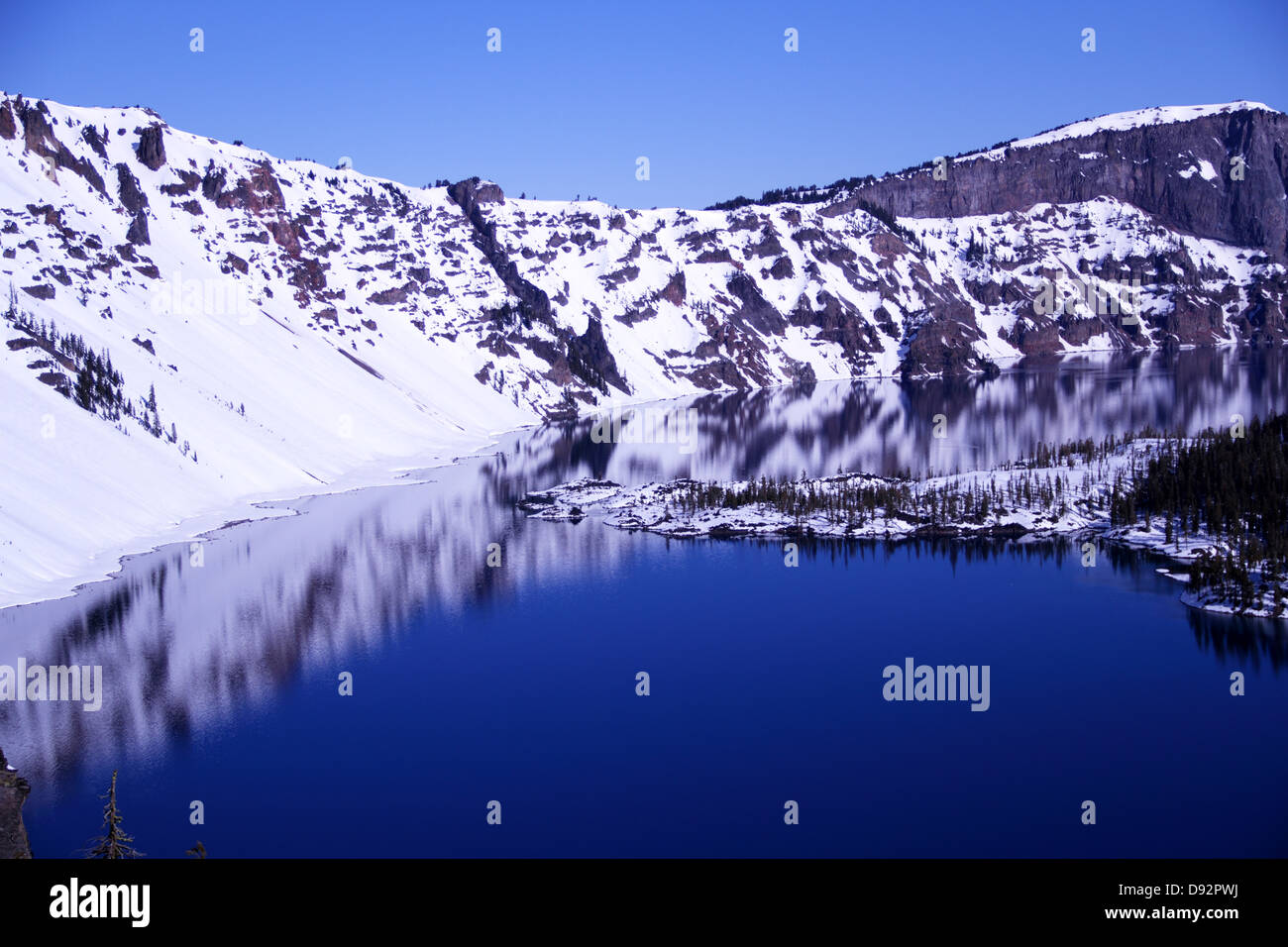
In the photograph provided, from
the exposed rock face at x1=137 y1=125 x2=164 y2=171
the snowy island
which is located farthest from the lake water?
the exposed rock face at x1=137 y1=125 x2=164 y2=171

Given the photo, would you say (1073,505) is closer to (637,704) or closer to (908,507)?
(908,507)

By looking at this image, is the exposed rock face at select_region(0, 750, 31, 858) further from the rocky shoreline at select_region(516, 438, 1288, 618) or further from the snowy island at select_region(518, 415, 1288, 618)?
the rocky shoreline at select_region(516, 438, 1288, 618)

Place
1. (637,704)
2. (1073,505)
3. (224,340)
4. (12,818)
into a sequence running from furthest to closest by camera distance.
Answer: (224,340) → (1073,505) → (637,704) → (12,818)

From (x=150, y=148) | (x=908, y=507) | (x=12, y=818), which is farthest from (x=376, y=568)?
(x=150, y=148)

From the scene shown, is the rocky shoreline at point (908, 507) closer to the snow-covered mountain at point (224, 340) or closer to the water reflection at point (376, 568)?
the water reflection at point (376, 568)

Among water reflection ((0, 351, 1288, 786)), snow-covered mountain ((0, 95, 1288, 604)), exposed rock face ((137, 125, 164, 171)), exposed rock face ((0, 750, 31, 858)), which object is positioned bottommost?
exposed rock face ((0, 750, 31, 858))
